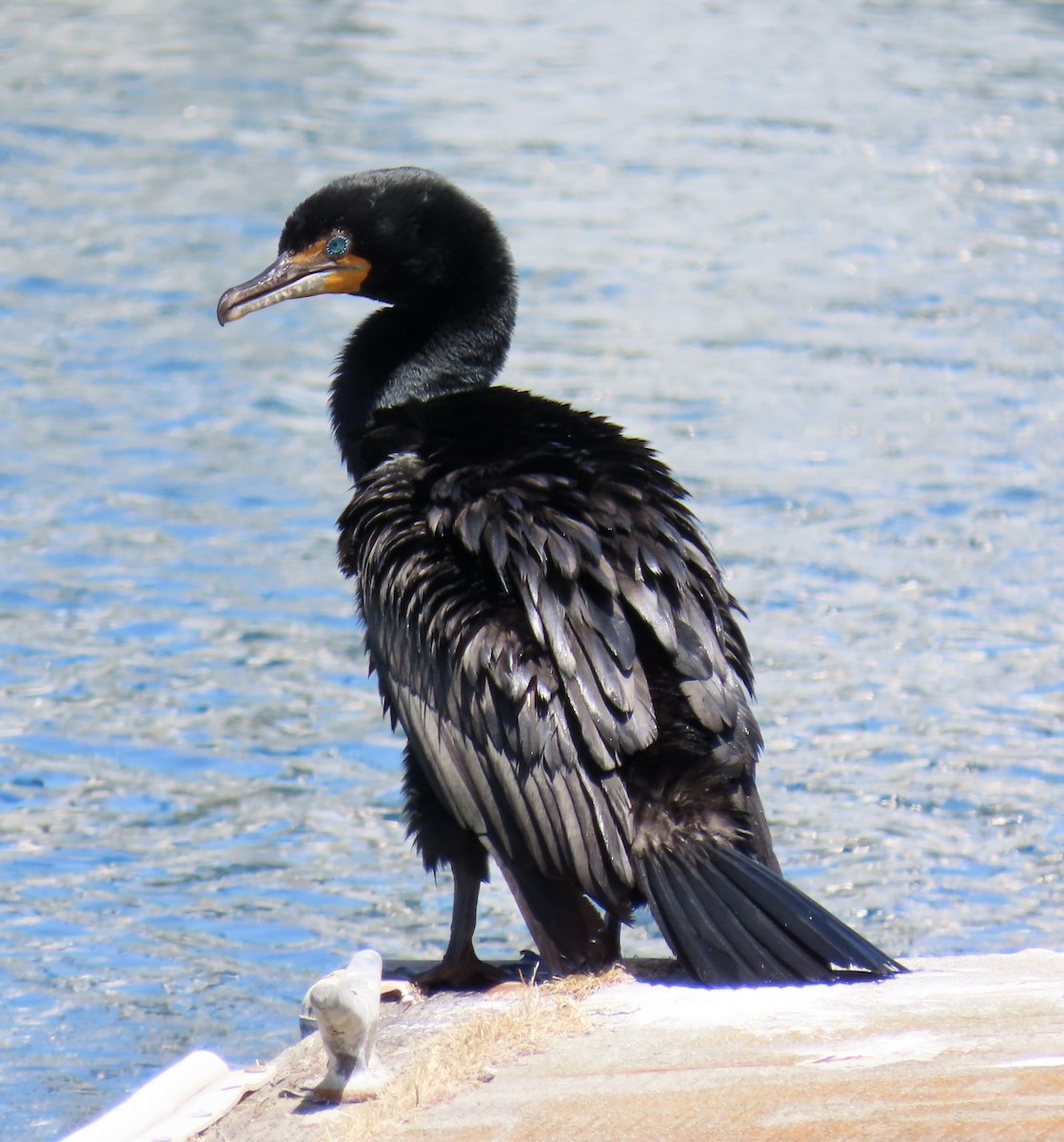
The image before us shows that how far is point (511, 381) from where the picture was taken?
9.31 meters

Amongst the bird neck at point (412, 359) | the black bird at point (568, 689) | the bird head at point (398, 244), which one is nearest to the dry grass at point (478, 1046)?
the black bird at point (568, 689)

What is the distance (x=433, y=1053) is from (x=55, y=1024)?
5.94 feet

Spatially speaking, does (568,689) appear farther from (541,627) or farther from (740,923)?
(740,923)

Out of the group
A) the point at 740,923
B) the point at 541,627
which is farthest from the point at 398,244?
the point at 740,923

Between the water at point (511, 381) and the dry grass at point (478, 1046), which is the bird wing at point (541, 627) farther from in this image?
the water at point (511, 381)

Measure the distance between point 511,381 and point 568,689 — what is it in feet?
19.5

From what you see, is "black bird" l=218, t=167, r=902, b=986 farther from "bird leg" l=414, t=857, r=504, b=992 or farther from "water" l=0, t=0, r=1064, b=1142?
"water" l=0, t=0, r=1064, b=1142

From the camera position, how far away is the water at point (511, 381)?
17.6 ft

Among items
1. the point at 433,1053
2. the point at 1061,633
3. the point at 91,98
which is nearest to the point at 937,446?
the point at 1061,633

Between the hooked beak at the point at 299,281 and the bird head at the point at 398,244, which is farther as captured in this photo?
the hooked beak at the point at 299,281

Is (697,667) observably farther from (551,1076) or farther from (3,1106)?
(3,1106)

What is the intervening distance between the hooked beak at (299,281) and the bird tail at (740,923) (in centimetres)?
184

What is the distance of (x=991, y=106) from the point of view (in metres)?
14.7

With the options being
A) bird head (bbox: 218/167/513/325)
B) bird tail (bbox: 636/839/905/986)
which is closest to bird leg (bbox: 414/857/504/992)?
bird tail (bbox: 636/839/905/986)
